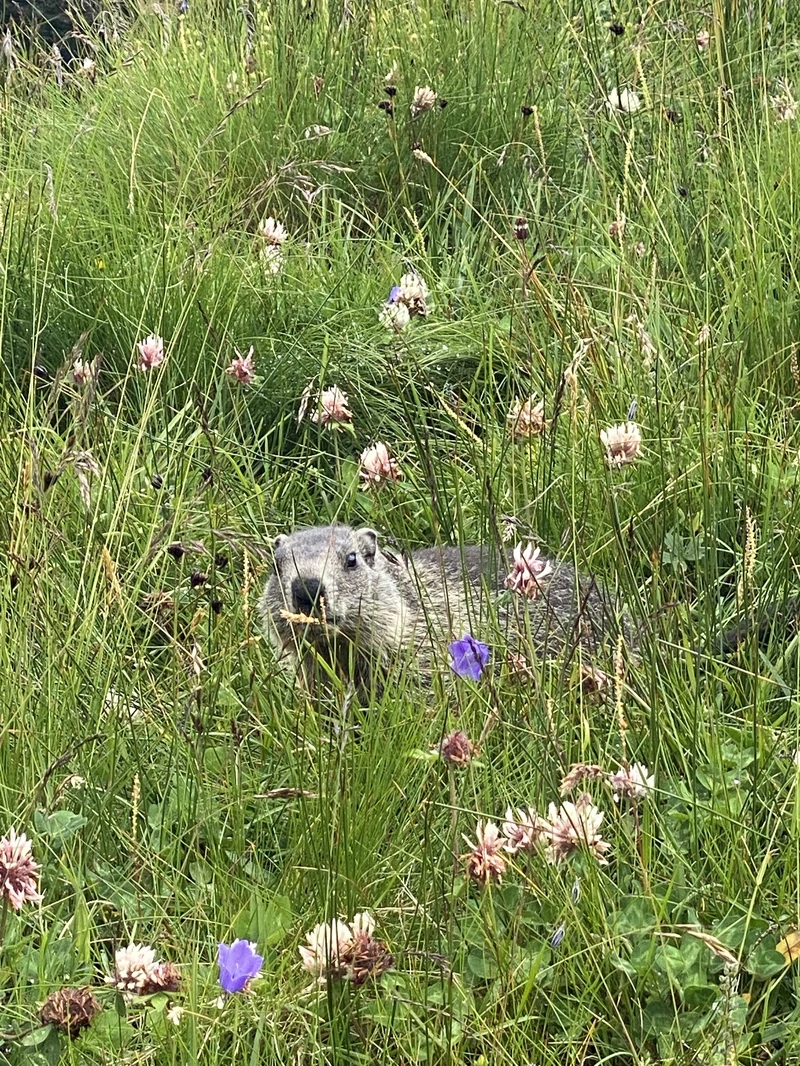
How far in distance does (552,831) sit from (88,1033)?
78 centimetres

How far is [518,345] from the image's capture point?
425cm

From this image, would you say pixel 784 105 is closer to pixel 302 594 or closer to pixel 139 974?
pixel 302 594

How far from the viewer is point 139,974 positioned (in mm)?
1897

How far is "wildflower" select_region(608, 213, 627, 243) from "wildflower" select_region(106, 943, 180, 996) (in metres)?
2.55

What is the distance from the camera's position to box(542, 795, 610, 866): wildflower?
2.00 metres

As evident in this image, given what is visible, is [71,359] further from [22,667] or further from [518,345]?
[518,345]

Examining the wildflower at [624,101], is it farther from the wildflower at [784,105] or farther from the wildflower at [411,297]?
the wildflower at [411,297]

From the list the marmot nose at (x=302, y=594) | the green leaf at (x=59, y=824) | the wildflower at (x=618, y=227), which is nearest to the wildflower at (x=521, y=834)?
the green leaf at (x=59, y=824)

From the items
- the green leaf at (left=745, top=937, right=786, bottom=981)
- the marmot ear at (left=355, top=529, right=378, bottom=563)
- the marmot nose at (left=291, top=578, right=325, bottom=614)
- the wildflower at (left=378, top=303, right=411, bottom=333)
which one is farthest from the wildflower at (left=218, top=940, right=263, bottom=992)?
the marmot ear at (left=355, top=529, right=378, bottom=563)

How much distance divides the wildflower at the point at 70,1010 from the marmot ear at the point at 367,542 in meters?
2.18

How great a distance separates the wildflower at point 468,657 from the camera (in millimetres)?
2285

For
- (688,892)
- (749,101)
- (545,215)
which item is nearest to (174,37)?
(545,215)

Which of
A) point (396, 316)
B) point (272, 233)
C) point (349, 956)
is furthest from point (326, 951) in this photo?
point (272, 233)

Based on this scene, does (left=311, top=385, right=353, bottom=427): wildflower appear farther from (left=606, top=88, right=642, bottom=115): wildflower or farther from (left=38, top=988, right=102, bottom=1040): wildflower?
(left=606, top=88, right=642, bottom=115): wildflower
